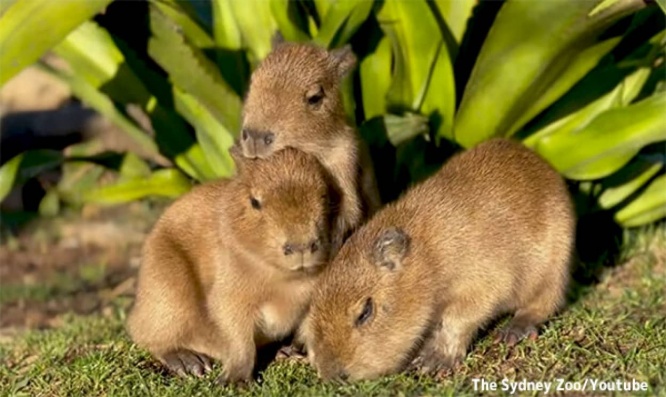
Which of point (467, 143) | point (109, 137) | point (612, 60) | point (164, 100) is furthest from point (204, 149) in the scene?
point (109, 137)

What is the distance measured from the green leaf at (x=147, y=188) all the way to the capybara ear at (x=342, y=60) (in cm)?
185

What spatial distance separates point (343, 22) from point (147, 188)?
67.3 inches

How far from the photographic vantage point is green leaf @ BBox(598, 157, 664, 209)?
7.46m

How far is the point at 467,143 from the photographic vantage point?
→ 23.7 feet

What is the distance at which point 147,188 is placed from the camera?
312 inches

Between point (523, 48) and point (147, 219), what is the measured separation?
363 cm

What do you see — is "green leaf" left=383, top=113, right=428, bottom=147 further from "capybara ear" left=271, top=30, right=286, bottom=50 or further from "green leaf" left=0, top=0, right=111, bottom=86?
"green leaf" left=0, top=0, right=111, bottom=86

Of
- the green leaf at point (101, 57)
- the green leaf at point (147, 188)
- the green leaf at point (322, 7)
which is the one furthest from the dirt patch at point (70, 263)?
the green leaf at point (322, 7)

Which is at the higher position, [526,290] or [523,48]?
[523,48]

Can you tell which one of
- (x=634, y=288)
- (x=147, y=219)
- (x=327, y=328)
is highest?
(x=327, y=328)

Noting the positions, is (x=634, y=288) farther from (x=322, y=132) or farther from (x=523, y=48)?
(x=322, y=132)

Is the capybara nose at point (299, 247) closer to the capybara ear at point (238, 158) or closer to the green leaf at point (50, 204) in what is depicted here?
the capybara ear at point (238, 158)

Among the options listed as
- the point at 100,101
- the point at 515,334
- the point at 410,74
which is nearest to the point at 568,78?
the point at 410,74

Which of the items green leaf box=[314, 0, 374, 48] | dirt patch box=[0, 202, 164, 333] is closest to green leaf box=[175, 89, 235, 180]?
green leaf box=[314, 0, 374, 48]
